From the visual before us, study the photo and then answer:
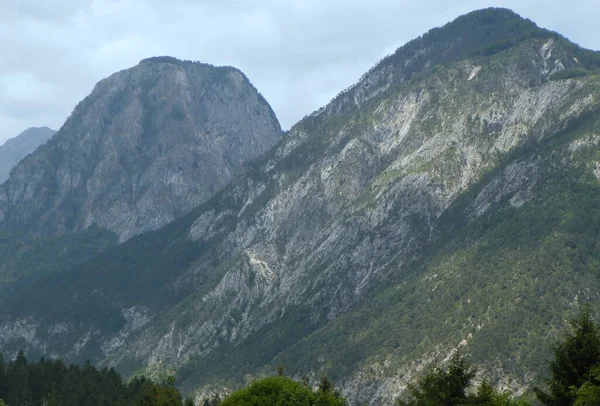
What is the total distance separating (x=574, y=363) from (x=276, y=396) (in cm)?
5308

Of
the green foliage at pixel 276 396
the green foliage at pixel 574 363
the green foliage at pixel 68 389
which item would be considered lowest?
the green foliage at pixel 574 363

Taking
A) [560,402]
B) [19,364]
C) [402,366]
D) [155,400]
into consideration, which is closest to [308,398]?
[155,400]

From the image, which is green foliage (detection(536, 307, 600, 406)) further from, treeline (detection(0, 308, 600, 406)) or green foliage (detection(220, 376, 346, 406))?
green foliage (detection(220, 376, 346, 406))

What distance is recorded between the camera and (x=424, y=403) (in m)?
62.3

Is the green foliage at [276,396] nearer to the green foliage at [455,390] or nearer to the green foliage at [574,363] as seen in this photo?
the green foliage at [455,390]

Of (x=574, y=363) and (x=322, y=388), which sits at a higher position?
(x=322, y=388)

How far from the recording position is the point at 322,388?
4806 inches

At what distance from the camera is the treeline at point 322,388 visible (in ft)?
167

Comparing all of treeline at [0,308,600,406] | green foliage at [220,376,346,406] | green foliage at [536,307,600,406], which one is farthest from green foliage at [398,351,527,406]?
green foliage at [220,376,346,406]

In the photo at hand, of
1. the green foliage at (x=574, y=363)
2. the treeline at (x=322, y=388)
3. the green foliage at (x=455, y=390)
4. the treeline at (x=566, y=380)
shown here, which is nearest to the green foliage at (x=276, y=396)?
the treeline at (x=322, y=388)

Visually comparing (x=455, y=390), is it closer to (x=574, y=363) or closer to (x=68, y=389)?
(x=574, y=363)

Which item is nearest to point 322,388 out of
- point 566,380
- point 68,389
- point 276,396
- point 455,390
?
point 276,396

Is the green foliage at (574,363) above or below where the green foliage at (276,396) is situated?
below

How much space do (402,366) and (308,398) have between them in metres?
104
